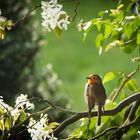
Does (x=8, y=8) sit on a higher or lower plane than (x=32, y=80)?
higher

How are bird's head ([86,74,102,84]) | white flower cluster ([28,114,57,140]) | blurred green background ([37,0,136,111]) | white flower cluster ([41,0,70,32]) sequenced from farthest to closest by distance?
1. blurred green background ([37,0,136,111])
2. bird's head ([86,74,102,84])
3. white flower cluster ([28,114,57,140])
4. white flower cluster ([41,0,70,32])

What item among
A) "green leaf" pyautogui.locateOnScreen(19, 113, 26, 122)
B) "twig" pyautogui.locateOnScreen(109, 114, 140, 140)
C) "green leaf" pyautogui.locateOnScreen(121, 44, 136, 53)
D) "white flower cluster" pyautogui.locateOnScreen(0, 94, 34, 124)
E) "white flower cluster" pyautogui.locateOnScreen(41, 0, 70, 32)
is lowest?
"twig" pyautogui.locateOnScreen(109, 114, 140, 140)

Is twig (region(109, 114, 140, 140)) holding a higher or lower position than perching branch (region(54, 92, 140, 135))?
lower

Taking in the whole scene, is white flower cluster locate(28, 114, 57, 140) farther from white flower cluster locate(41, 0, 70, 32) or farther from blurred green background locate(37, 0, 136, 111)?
blurred green background locate(37, 0, 136, 111)

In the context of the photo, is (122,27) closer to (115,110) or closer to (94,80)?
(94,80)

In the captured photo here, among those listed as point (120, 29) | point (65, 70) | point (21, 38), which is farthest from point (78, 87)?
point (120, 29)

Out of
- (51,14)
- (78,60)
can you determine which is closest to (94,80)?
(51,14)

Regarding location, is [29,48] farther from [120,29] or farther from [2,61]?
[120,29]

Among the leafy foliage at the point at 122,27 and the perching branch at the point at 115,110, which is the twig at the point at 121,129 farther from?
the leafy foliage at the point at 122,27

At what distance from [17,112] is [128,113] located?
0.29 metres

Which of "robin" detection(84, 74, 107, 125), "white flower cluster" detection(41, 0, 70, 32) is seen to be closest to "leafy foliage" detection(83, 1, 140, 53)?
"robin" detection(84, 74, 107, 125)

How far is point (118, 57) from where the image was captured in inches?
396

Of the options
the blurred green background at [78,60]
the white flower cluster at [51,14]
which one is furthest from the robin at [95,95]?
the blurred green background at [78,60]

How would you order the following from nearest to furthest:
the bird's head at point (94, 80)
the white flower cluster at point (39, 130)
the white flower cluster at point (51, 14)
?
the white flower cluster at point (51, 14) < the white flower cluster at point (39, 130) < the bird's head at point (94, 80)
